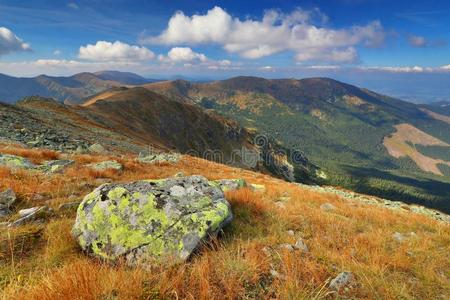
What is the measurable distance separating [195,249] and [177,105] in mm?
171887

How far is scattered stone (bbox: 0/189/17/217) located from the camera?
704 centimetres

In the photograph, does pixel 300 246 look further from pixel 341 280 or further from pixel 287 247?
pixel 341 280

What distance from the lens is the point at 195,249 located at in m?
5.83

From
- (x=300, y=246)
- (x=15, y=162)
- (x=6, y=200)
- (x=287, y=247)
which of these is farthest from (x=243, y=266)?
(x=15, y=162)

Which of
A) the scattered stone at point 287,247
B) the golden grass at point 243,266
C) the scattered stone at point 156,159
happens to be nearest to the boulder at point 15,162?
the golden grass at point 243,266

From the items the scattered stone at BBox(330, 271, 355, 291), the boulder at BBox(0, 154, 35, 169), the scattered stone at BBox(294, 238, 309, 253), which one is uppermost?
the scattered stone at BBox(330, 271, 355, 291)

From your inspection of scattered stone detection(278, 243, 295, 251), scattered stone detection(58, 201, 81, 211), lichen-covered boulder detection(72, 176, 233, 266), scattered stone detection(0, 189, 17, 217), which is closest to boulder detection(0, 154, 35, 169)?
scattered stone detection(0, 189, 17, 217)

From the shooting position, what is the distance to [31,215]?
6.66 metres

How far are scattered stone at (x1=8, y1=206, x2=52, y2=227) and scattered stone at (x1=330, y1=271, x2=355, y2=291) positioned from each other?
263 inches

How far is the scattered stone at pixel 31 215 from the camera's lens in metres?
6.37

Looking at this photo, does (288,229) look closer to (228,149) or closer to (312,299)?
(312,299)

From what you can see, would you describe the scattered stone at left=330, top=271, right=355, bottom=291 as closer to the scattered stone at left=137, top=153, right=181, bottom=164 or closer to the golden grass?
the golden grass

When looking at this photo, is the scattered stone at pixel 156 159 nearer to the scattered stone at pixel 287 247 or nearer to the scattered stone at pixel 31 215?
the scattered stone at pixel 31 215

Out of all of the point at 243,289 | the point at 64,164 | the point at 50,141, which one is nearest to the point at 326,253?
the point at 243,289
